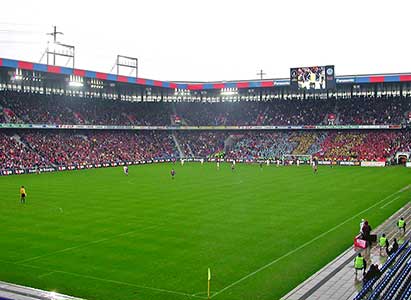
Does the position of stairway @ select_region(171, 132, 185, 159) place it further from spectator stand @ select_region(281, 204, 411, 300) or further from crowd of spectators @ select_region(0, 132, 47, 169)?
spectator stand @ select_region(281, 204, 411, 300)

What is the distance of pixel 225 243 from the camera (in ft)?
72.9

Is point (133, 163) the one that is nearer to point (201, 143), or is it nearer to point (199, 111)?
point (201, 143)

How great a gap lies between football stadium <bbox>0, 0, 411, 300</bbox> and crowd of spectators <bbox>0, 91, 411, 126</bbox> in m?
0.30

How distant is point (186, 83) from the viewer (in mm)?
96375

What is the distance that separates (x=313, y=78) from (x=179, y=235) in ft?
191

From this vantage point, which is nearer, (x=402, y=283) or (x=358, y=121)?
(x=402, y=283)

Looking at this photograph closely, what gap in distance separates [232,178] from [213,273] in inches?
1366

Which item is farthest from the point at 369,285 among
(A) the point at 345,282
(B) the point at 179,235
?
(B) the point at 179,235

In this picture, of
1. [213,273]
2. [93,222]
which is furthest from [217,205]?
[213,273]

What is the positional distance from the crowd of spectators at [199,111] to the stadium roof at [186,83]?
7057mm

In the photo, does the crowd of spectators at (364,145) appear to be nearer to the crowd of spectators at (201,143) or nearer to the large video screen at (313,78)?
the large video screen at (313,78)

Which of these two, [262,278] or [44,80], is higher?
[44,80]

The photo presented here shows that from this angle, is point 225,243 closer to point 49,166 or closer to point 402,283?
point 402,283

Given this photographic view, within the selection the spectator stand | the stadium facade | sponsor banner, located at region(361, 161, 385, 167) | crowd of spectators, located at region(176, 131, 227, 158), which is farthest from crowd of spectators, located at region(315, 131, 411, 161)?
the spectator stand
